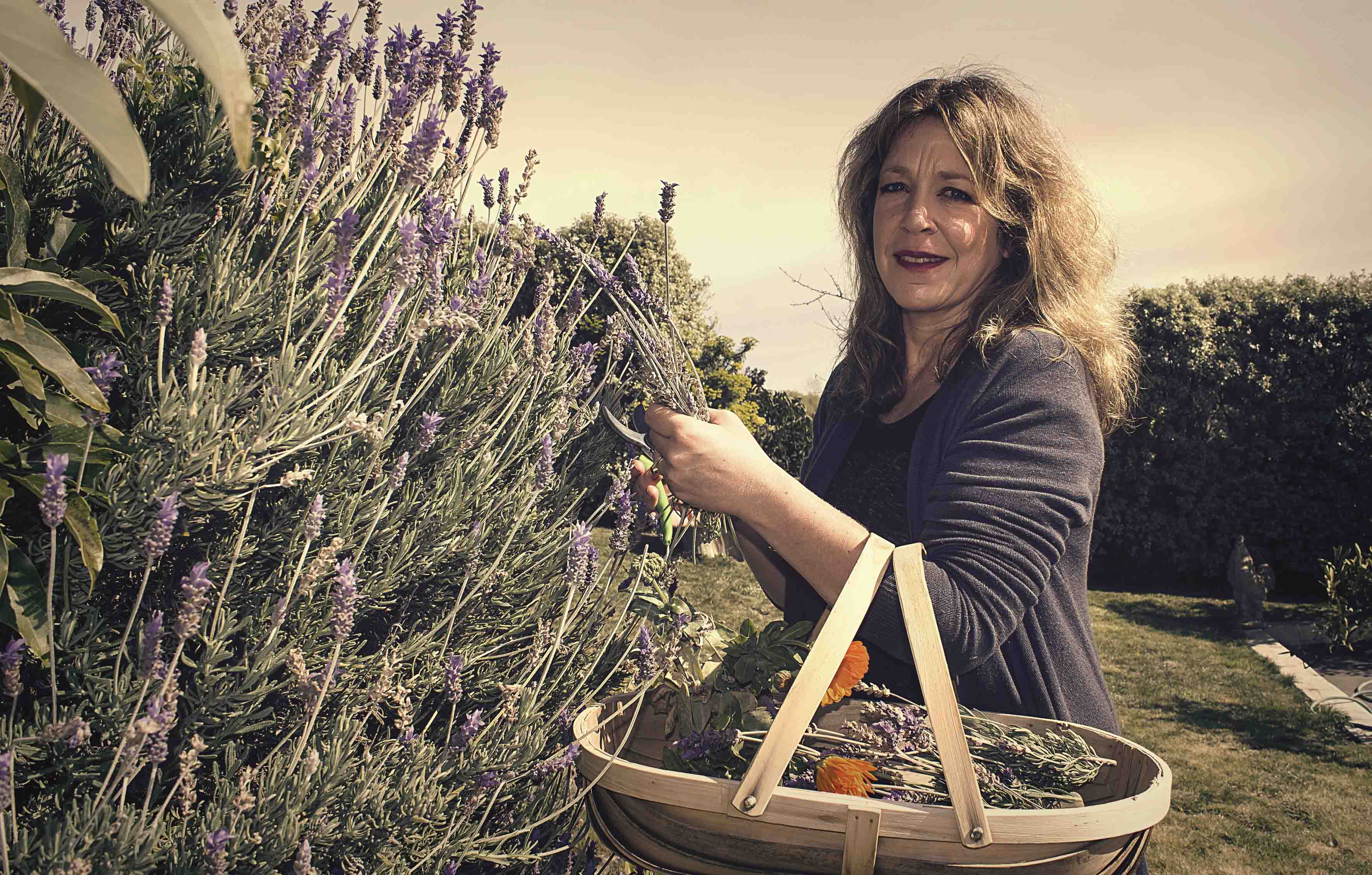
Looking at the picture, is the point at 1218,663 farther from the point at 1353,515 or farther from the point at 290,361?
the point at 290,361

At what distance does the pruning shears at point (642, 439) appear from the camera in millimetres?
1540

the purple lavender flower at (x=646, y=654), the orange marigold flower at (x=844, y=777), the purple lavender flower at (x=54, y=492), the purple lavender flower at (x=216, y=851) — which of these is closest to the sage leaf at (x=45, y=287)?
the purple lavender flower at (x=54, y=492)

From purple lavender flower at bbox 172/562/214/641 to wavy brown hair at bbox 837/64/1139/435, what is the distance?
4.91ft

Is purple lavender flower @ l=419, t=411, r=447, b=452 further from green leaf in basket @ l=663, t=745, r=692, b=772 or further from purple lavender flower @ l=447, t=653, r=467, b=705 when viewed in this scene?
green leaf in basket @ l=663, t=745, r=692, b=772

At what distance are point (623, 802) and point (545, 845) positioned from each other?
22 cm

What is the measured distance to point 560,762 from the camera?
1306 mm

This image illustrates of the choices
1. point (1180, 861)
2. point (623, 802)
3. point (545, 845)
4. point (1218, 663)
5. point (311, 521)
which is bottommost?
point (1180, 861)

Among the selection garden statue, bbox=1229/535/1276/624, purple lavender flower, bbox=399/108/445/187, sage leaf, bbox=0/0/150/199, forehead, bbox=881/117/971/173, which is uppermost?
forehead, bbox=881/117/971/173

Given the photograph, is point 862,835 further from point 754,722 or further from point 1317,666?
point 1317,666

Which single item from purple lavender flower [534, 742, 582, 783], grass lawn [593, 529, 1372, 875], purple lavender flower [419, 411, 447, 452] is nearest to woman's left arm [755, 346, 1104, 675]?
purple lavender flower [534, 742, 582, 783]

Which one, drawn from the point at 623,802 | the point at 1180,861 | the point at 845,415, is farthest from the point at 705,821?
the point at 1180,861

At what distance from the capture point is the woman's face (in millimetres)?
2066

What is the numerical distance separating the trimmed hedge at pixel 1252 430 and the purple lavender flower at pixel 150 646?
10.4 meters

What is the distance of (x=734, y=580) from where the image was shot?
28.8ft
